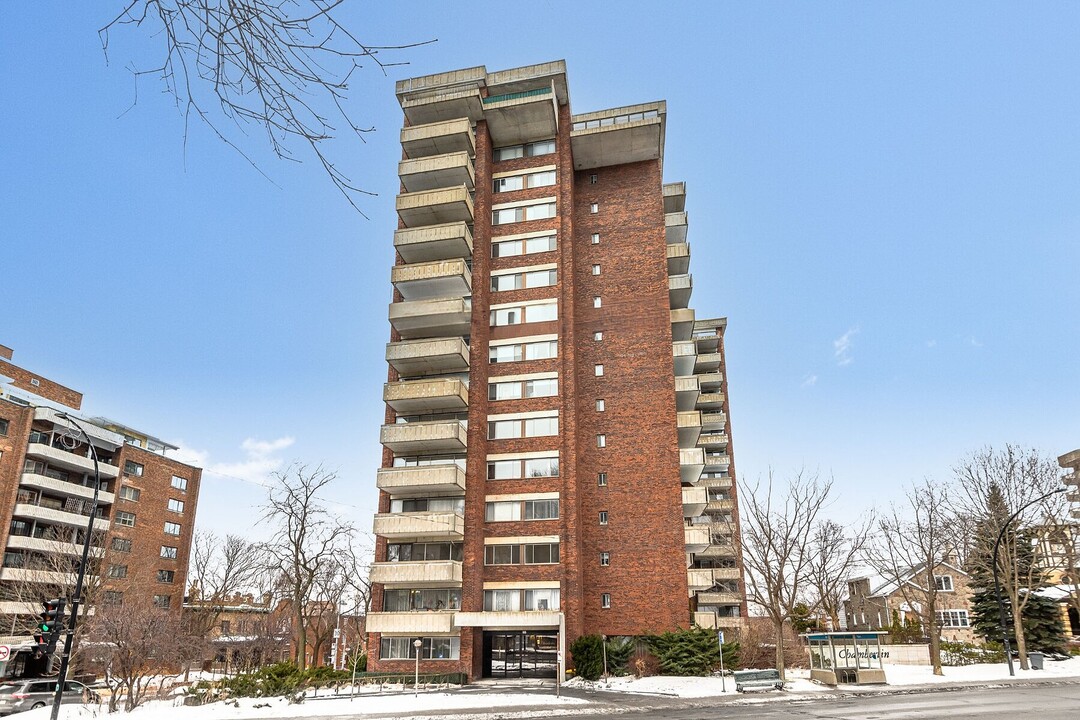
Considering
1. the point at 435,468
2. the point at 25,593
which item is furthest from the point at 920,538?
the point at 25,593

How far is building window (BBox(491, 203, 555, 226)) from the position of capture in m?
46.6

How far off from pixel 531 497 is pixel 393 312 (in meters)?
14.3

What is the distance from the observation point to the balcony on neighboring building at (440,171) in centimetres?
4584

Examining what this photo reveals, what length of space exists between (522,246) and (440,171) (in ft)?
23.7

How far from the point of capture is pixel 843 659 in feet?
118

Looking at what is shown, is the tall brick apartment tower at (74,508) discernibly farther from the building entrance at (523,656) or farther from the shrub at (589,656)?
the shrub at (589,656)

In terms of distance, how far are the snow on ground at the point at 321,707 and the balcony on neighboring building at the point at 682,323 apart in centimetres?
2751

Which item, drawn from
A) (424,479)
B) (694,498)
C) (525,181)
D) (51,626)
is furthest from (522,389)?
(51,626)

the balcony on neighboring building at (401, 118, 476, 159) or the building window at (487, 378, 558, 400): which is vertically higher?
the balcony on neighboring building at (401, 118, 476, 159)

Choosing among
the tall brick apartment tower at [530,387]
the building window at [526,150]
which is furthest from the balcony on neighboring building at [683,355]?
the building window at [526,150]

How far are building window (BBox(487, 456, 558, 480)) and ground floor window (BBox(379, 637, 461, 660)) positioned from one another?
9.17m

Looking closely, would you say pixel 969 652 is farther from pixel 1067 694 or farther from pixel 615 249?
pixel 615 249

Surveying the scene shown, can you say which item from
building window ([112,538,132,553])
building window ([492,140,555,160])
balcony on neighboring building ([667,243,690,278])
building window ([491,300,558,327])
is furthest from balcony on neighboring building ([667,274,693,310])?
building window ([112,538,132,553])

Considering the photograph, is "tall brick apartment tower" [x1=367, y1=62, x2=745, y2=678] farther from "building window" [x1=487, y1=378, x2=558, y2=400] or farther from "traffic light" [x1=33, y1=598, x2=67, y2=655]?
"traffic light" [x1=33, y1=598, x2=67, y2=655]
